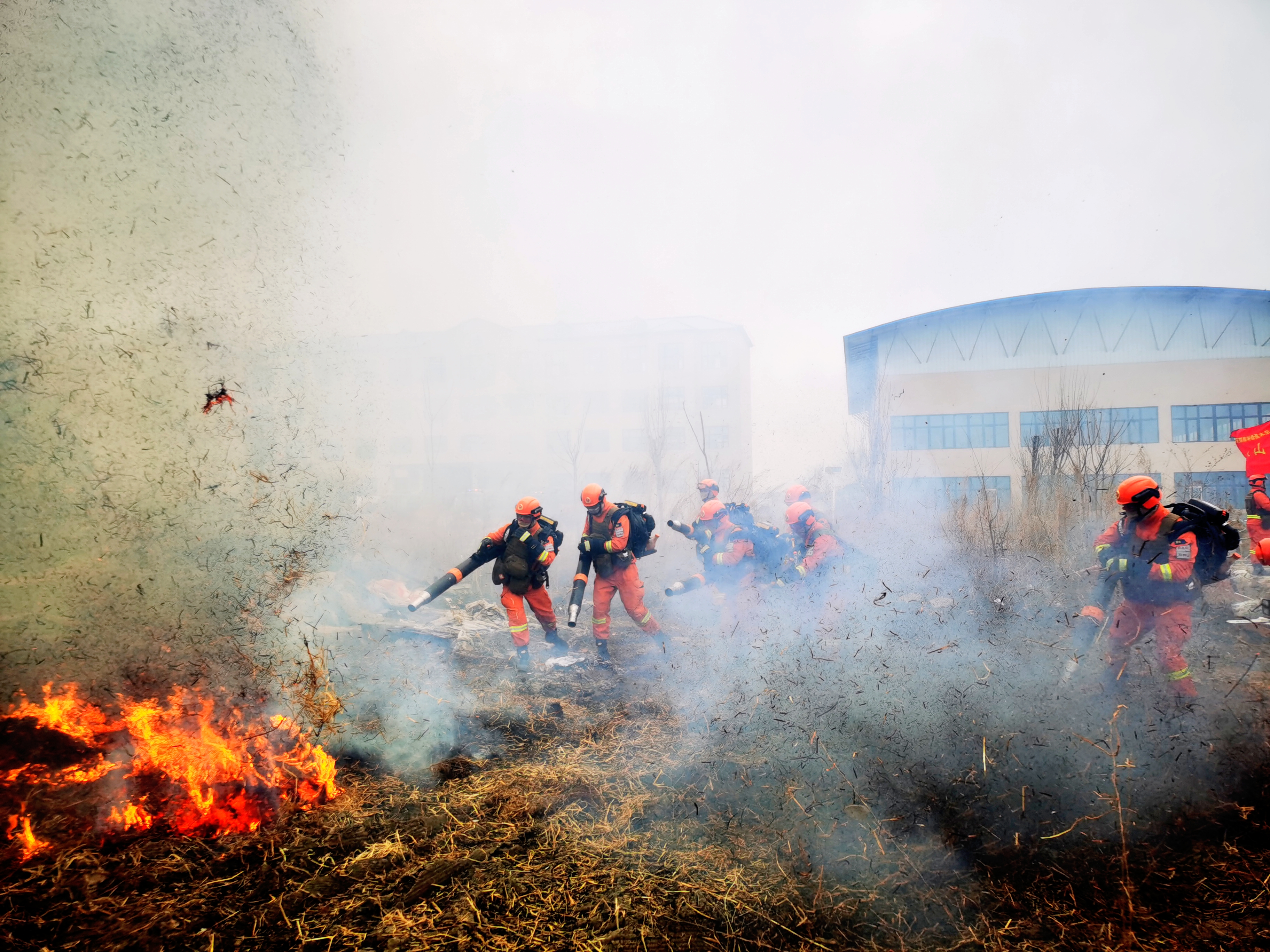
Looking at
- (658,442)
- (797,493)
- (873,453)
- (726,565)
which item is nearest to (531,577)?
(726,565)

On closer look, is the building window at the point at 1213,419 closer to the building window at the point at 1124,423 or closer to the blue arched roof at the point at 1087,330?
the building window at the point at 1124,423

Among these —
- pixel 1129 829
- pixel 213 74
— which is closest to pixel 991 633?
pixel 1129 829

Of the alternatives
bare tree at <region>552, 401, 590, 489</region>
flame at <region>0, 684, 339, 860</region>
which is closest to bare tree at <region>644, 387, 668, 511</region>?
bare tree at <region>552, 401, 590, 489</region>

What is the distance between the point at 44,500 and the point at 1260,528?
13.7 metres

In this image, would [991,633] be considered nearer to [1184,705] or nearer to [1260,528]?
[1184,705]

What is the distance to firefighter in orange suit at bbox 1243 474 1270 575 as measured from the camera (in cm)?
716

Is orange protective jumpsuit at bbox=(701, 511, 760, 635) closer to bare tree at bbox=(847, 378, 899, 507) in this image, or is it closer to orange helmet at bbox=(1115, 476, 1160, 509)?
orange helmet at bbox=(1115, 476, 1160, 509)

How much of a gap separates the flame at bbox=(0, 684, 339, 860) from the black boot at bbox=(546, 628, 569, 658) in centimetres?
325

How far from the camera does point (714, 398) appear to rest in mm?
25047

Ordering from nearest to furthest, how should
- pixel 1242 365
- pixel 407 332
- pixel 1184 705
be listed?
pixel 1184 705
pixel 407 332
pixel 1242 365

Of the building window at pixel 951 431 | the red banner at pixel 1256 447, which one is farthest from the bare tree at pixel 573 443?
the red banner at pixel 1256 447

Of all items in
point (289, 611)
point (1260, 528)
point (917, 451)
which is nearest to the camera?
point (289, 611)

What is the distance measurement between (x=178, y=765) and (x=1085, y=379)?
81.1 feet

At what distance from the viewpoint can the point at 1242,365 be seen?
59.6ft
